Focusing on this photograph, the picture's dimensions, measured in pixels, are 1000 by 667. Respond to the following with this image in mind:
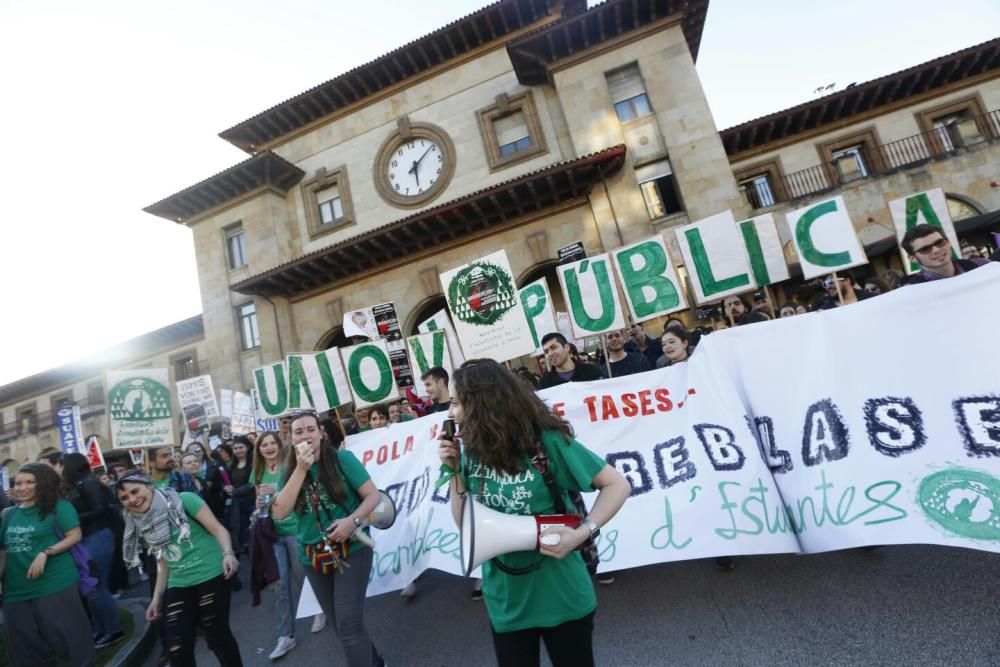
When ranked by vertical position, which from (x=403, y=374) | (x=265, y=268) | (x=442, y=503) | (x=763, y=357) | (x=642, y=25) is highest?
(x=642, y=25)

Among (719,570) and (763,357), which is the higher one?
(763,357)

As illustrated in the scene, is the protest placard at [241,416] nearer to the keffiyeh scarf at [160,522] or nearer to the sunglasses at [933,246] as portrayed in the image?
the keffiyeh scarf at [160,522]

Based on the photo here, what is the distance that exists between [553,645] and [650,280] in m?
5.02

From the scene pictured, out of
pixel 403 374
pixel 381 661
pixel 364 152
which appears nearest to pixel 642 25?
pixel 364 152

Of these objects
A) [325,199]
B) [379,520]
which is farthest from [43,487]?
[325,199]

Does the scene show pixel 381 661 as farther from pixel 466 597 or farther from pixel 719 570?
pixel 719 570

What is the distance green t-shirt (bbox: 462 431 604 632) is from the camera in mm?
1686

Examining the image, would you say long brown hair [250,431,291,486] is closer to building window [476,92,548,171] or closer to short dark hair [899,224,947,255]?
short dark hair [899,224,947,255]

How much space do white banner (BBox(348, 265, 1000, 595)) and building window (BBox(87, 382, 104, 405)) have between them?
30859mm

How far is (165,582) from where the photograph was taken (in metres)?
3.02

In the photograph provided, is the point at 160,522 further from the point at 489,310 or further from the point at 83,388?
the point at 83,388

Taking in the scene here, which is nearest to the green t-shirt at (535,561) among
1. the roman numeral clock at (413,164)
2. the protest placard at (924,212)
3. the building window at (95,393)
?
the protest placard at (924,212)

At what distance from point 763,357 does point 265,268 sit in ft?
52.6

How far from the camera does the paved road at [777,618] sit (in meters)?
2.36
